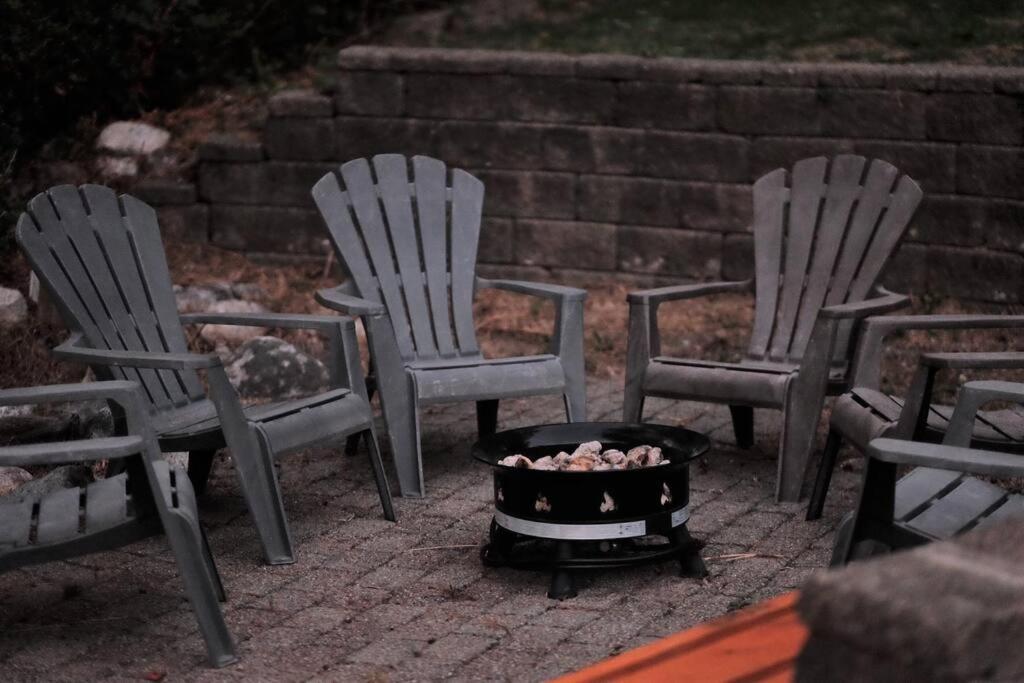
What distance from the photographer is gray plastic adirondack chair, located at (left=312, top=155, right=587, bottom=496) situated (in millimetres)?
4637

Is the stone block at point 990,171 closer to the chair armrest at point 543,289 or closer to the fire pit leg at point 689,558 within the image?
the chair armrest at point 543,289

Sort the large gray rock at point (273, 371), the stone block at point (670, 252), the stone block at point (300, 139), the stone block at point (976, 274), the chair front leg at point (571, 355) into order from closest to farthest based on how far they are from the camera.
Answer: the chair front leg at point (571, 355) < the large gray rock at point (273, 371) < the stone block at point (976, 274) < the stone block at point (670, 252) < the stone block at point (300, 139)

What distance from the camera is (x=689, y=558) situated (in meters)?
3.88

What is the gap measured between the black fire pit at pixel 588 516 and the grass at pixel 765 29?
150 inches

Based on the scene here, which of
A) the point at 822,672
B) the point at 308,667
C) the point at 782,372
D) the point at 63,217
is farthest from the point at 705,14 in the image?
the point at 822,672

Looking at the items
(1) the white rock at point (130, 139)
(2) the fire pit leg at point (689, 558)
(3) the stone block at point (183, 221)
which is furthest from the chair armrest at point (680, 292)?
(1) the white rock at point (130, 139)

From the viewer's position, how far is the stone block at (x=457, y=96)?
23.3 feet

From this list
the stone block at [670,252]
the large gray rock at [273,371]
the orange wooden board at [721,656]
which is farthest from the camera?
the stone block at [670,252]

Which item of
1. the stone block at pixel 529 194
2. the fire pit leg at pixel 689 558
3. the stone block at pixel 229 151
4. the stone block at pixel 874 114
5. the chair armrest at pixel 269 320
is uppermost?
the stone block at pixel 874 114

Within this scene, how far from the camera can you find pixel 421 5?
8766 mm

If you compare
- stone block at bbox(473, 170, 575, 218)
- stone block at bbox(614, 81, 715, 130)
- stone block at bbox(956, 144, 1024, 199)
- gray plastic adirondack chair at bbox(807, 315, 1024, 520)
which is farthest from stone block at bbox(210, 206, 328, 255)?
gray plastic adirondack chair at bbox(807, 315, 1024, 520)

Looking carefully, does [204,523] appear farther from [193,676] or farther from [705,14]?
[705,14]

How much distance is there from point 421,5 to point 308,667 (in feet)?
20.1

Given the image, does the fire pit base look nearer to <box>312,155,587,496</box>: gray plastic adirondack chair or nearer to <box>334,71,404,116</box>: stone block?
Answer: <box>312,155,587,496</box>: gray plastic adirondack chair
